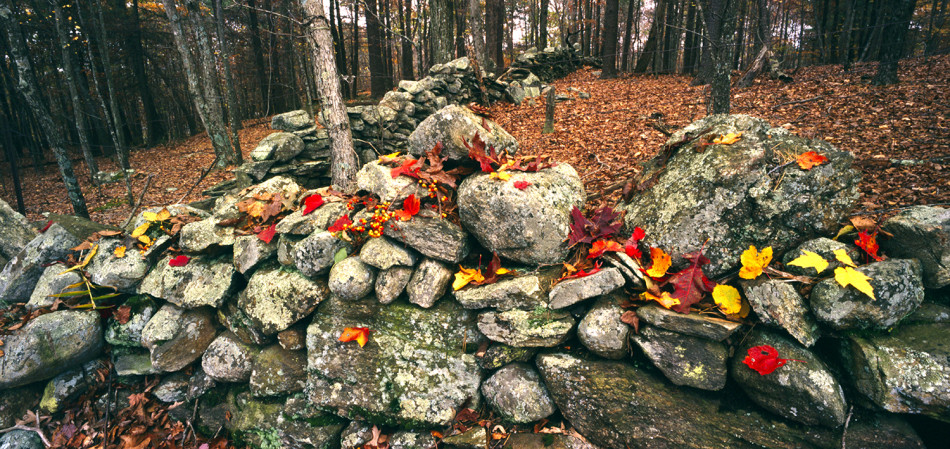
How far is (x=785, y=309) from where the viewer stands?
96.0 inches

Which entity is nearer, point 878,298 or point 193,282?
point 878,298

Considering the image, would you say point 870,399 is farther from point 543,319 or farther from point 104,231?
point 104,231

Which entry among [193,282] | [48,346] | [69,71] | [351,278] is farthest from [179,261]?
[69,71]

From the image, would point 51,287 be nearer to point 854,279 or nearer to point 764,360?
point 764,360

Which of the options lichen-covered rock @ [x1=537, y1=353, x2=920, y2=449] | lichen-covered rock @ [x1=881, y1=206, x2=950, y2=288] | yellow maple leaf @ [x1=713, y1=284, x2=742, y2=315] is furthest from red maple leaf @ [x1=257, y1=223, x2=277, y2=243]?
lichen-covered rock @ [x1=881, y1=206, x2=950, y2=288]

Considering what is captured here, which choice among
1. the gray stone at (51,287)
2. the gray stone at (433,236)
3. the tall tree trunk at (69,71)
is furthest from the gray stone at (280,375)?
the tall tree trunk at (69,71)

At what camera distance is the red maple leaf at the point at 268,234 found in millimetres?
3691

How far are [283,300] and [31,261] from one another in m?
3.21

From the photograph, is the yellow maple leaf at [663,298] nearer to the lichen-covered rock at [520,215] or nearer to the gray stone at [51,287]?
the lichen-covered rock at [520,215]

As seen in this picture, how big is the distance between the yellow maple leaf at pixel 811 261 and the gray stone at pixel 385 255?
2.76 metres

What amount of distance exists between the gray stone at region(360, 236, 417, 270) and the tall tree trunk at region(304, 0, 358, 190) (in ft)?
6.06

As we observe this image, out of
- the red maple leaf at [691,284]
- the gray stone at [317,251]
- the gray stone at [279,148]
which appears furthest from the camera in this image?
the gray stone at [279,148]

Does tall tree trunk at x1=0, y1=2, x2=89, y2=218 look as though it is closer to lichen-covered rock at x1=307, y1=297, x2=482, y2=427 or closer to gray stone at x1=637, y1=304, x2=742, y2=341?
lichen-covered rock at x1=307, y1=297, x2=482, y2=427

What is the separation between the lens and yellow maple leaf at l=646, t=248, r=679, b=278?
9.30 feet
